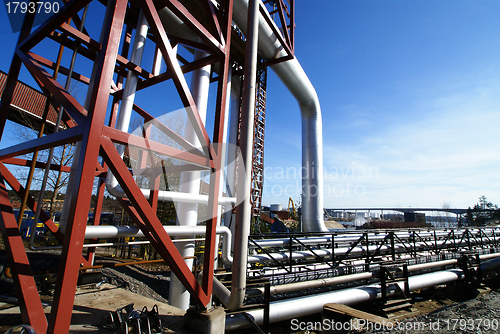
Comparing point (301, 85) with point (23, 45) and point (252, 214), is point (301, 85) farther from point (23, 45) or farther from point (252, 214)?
point (23, 45)

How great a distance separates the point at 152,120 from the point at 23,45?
2.19 metres

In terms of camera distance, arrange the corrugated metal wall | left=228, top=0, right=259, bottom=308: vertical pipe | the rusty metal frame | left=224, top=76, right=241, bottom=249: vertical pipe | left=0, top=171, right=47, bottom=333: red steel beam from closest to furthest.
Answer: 1. the rusty metal frame
2. left=0, top=171, right=47, bottom=333: red steel beam
3. left=228, top=0, right=259, bottom=308: vertical pipe
4. left=224, top=76, right=241, bottom=249: vertical pipe
5. the corrugated metal wall

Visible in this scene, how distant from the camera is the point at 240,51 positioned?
10.2m

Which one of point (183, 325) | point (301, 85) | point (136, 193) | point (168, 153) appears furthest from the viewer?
point (301, 85)

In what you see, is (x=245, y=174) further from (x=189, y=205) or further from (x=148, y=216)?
(x=189, y=205)

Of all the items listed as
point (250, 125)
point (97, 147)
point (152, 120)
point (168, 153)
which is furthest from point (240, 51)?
point (97, 147)

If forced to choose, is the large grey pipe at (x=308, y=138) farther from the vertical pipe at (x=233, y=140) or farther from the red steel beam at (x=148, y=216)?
the red steel beam at (x=148, y=216)

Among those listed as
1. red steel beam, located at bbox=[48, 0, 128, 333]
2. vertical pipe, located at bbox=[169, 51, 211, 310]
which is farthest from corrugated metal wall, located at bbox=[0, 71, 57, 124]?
red steel beam, located at bbox=[48, 0, 128, 333]

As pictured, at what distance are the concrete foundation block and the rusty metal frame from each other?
0.48 ft

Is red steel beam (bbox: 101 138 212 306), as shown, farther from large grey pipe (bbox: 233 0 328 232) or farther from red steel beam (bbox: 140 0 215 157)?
large grey pipe (bbox: 233 0 328 232)

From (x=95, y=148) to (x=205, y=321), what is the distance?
2.66 metres

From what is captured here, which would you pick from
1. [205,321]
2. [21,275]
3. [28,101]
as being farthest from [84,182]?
[28,101]

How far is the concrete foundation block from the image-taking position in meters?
3.23

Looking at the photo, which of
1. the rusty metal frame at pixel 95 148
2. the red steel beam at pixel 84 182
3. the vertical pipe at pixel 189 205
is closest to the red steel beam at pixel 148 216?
the rusty metal frame at pixel 95 148
